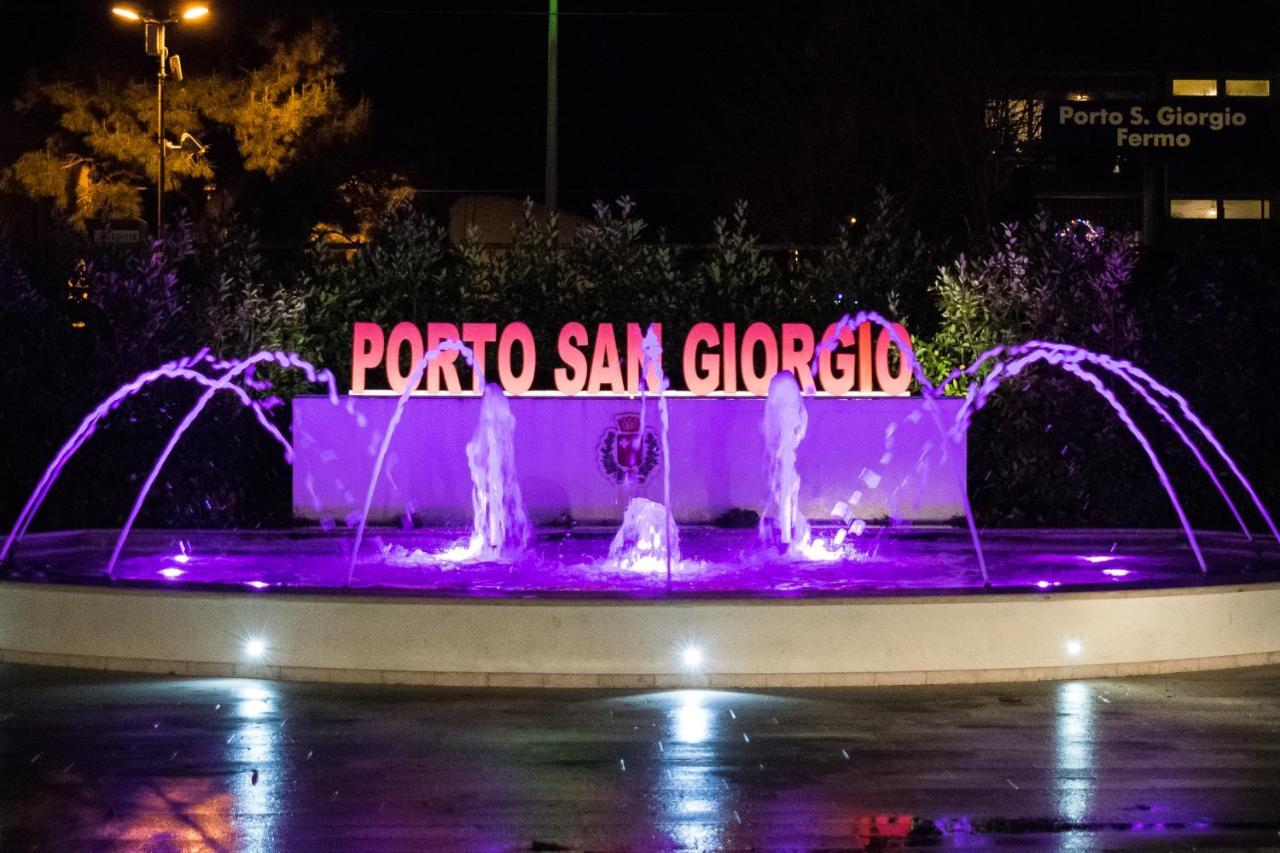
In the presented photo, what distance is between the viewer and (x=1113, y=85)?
140 feet

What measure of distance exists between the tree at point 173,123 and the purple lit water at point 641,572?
19.5 m

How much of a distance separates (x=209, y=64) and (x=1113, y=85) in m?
22.3

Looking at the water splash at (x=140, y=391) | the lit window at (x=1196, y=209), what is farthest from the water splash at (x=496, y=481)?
the lit window at (x=1196, y=209)

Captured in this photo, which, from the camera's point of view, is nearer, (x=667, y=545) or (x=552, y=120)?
(x=667, y=545)

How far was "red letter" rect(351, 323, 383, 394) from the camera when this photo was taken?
2192 cm

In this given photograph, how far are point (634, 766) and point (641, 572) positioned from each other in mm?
6671

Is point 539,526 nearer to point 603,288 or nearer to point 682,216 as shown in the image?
point 603,288

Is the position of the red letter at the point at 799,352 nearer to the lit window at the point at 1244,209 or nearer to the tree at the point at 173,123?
the tree at the point at 173,123

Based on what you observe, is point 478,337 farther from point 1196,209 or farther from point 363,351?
point 1196,209

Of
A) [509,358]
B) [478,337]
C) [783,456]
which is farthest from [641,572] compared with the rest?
[478,337]

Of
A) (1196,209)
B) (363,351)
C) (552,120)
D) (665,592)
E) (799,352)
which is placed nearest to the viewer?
(665,592)

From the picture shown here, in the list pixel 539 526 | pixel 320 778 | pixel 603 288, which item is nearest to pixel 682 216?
pixel 603 288

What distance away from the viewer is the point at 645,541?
17.6m

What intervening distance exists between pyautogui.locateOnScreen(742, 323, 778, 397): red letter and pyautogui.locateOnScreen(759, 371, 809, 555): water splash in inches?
11.5
